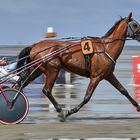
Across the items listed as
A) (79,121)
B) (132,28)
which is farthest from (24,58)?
(132,28)

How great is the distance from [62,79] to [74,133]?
42.5 ft

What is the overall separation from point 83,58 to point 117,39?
3.18ft

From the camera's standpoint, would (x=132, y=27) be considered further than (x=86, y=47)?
Yes

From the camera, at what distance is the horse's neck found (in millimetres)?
14188

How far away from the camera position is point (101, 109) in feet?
53.5

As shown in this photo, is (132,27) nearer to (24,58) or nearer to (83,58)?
(83,58)

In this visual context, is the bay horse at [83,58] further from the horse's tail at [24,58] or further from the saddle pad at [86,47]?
the saddle pad at [86,47]

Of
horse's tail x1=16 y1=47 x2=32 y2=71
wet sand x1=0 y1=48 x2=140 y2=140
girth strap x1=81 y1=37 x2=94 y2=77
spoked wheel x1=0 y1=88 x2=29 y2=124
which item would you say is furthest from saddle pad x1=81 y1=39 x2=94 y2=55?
spoked wheel x1=0 y1=88 x2=29 y2=124

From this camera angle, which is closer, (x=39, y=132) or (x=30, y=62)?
(x=39, y=132)

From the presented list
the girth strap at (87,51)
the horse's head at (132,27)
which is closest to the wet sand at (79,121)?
the girth strap at (87,51)

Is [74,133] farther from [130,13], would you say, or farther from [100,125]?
[130,13]

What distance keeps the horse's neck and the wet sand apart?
58.3 inches

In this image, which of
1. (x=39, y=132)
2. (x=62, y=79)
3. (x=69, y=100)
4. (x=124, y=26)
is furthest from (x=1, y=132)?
(x=62, y=79)

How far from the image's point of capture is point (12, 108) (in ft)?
43.1
